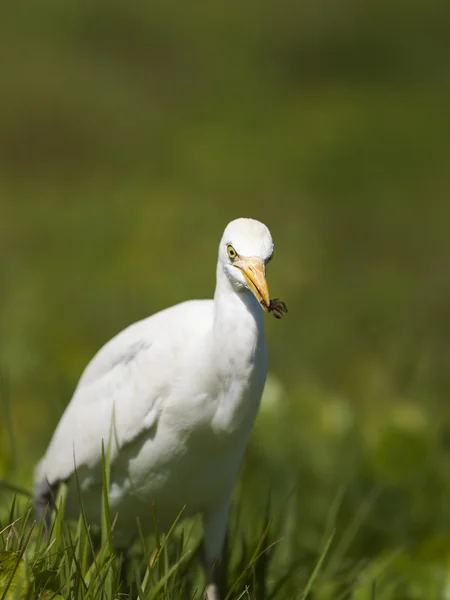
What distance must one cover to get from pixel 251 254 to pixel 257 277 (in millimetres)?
66

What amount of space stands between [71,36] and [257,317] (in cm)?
1068

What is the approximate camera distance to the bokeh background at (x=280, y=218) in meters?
4.73

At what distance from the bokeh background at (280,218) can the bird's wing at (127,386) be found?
273 mm

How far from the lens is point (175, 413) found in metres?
3.11

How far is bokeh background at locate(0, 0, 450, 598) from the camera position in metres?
4.73

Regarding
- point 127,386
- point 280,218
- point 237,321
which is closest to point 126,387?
point 127,386

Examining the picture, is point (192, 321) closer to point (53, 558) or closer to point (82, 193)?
point (53, 558)

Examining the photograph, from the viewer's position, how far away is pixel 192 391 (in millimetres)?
3072

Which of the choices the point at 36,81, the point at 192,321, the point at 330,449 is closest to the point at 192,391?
the point at 192,321

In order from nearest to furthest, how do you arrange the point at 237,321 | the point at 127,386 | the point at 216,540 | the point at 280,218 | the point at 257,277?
the point at 257,277, the point at 237,321, the point at 127,386, the point at 216,540, the point at 280,218

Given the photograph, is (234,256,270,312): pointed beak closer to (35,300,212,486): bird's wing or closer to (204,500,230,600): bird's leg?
(35,300,212,486): bird's wing

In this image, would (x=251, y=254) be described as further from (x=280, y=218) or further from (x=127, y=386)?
(x=280, y=218)

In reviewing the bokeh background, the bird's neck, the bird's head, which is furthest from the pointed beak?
the bokeh background

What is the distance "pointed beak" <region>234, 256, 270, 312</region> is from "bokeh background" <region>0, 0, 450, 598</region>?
106 centimetres
